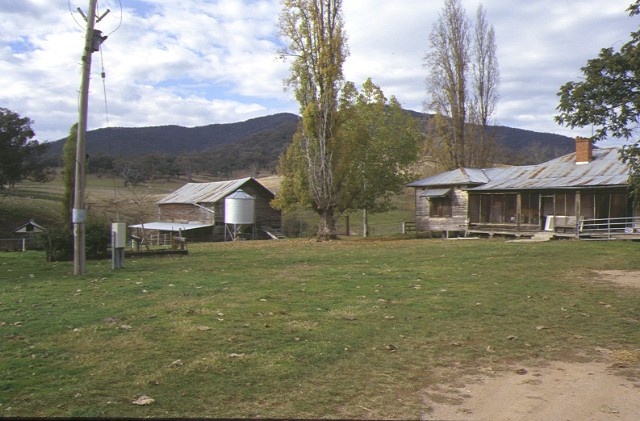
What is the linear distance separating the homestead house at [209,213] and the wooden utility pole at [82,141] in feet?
89.1

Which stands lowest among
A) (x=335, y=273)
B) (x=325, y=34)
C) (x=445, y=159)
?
(x=335, y=273)

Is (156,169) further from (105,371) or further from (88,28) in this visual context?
(105,371)

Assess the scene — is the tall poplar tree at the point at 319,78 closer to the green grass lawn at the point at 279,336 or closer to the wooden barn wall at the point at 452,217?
the wooden barn wall at the point at 452,217

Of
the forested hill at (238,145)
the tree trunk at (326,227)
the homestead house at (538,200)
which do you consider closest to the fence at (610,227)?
the homestead house at (538,200)

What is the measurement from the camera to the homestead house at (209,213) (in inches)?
1741

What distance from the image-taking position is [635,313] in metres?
9.00

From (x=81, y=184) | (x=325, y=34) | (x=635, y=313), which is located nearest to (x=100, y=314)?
(x=81, y=184)

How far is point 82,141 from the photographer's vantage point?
13789mm

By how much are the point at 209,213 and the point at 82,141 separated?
31.1 metres

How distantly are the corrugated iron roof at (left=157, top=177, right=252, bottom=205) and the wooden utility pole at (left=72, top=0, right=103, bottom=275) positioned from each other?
2977cm

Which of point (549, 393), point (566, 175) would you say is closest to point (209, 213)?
point (566, 175)

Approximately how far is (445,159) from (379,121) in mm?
6770

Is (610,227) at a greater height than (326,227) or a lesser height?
greater

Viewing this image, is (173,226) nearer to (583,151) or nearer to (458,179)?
(458,179)
